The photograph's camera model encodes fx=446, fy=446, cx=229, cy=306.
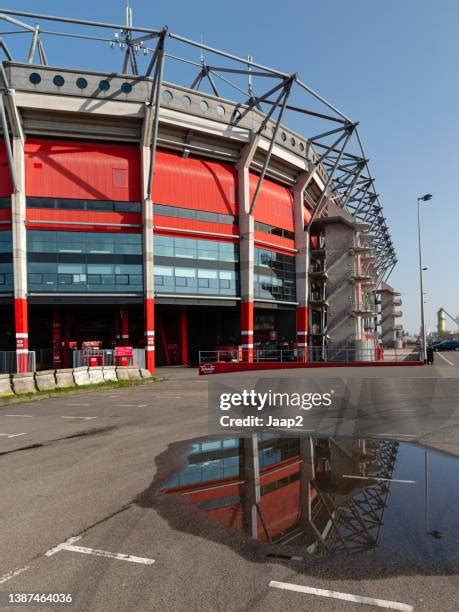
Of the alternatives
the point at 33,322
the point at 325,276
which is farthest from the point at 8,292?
the point at 325,276

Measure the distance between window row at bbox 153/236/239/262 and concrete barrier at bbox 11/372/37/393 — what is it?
19721 millimetres

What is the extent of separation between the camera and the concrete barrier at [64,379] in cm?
2291

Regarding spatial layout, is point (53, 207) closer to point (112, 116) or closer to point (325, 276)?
point (112, 116)

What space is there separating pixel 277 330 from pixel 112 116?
93.7 feet

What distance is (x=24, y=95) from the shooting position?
116 feet

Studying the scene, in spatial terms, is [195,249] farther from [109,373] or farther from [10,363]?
[10,363]

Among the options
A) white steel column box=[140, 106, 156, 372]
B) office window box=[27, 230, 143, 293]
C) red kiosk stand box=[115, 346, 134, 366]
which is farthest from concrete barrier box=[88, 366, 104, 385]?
office window box=[27, 230, 143, 293]

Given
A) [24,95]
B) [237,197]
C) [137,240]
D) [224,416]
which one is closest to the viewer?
[224,416]

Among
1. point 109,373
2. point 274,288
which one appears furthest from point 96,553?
point 274,288

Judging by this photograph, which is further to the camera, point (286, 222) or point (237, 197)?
point (286, 222)

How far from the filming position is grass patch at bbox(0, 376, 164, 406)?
63.6 feet

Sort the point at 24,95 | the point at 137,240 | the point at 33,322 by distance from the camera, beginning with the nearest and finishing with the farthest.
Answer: the point at 24,95 → the point at 137,240 → the point at 33,322

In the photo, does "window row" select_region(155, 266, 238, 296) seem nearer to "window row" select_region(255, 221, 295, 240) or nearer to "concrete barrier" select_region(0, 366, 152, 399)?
"window row" select_region(255, 221, 295, 240)

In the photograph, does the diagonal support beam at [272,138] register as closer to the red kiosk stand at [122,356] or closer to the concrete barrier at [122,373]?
the red kiosk stand at [122,356]
